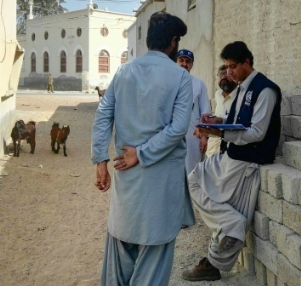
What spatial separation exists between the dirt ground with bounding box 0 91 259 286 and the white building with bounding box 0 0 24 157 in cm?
91

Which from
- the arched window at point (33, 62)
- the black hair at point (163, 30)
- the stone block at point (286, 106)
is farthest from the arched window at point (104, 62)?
the black hair at point (163, 30)

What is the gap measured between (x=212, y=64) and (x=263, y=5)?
2.46 m

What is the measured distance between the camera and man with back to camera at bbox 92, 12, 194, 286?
2410mm

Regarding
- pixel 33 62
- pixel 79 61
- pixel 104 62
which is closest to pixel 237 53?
pixel 104 62

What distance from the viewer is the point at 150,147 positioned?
2.39 meters

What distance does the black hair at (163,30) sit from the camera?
2.46 meters

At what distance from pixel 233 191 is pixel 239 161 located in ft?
0.73

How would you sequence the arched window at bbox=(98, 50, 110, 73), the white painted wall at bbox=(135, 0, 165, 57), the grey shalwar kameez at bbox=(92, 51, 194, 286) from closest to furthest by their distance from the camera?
1. the grey shalwar kameez at bbox=(92, 51, 194, 286)
2. the white painted wall at bbox=(135, 0, 165, 57)
3. the arched window at bbox=(98, 50, 110, 73)

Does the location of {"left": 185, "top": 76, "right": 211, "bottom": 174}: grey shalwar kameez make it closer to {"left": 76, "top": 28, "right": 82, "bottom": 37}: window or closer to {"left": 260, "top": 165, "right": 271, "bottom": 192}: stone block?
{"left": 260, "top": 165, "right": 271, "bottom": 192}: stone block

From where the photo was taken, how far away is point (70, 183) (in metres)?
7.00

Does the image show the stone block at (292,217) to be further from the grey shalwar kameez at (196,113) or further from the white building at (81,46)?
the white building at (81,46)

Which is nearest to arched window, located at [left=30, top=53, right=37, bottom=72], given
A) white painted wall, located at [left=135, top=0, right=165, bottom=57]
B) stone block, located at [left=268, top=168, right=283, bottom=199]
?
white painted wall, located at [left=135, top=0, right=165, bottom=57]

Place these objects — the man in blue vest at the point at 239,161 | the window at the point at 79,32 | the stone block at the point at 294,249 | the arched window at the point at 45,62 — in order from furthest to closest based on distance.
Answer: the arched window at the point at 45,62, the window at the point at 79,32, the man in blue vest at the point at 239,161, the stone block at the point at 294,249

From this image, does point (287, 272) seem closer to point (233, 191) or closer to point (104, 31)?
point (233, 191)
